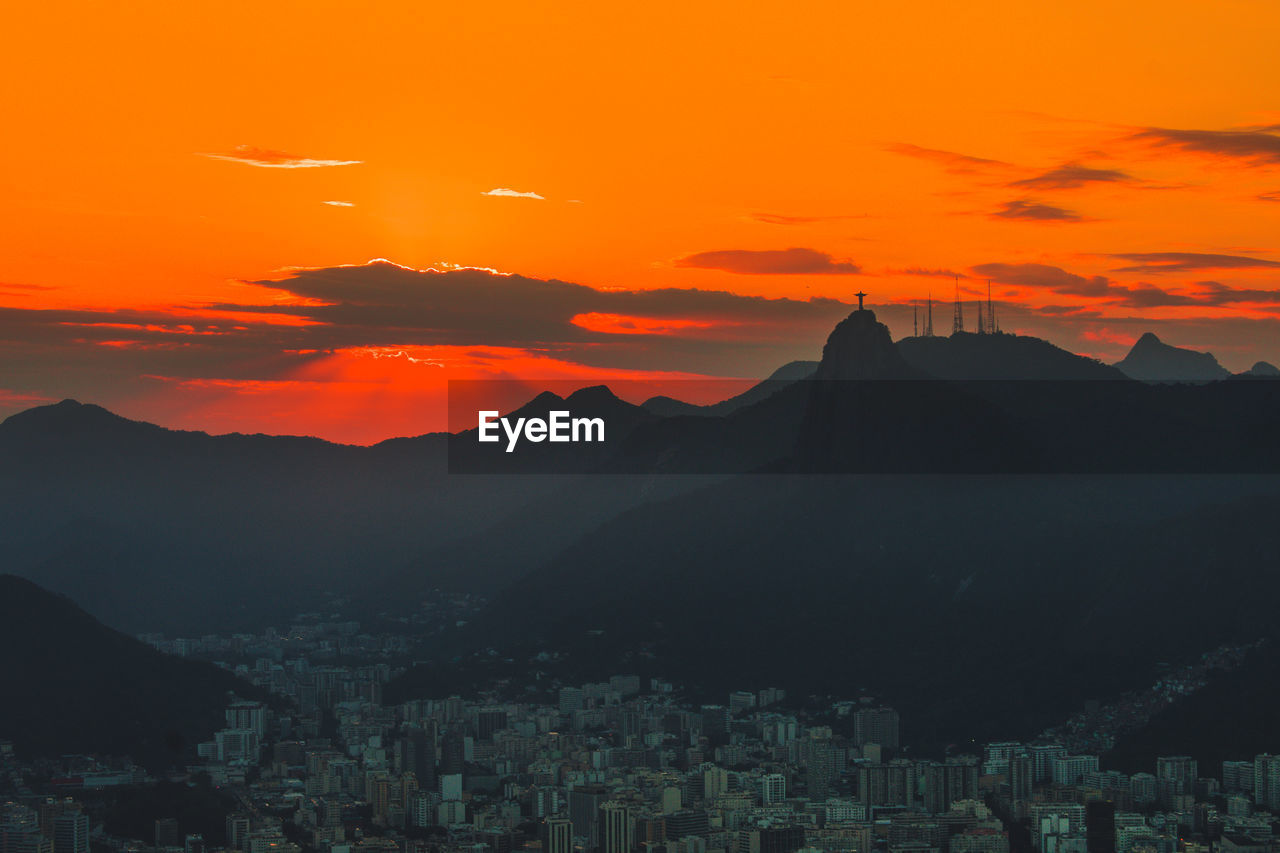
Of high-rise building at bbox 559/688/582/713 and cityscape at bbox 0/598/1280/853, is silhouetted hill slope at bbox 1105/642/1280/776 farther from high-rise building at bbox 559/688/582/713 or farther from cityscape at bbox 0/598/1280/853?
high-rise building at bbox 559/688/582/713

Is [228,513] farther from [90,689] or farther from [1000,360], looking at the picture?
[90,689]

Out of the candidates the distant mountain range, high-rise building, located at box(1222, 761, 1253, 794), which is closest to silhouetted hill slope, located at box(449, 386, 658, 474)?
the distant mountain range

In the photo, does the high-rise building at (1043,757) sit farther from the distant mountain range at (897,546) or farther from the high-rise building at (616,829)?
the high-rise building at (616,829)

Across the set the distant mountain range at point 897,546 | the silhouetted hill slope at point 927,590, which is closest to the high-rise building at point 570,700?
the silhouetted hill slope at point 927,590

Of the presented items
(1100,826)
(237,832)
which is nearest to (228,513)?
(237,832)

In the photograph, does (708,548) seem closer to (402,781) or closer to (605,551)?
(605,551)

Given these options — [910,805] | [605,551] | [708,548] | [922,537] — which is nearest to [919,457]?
[922,537]
